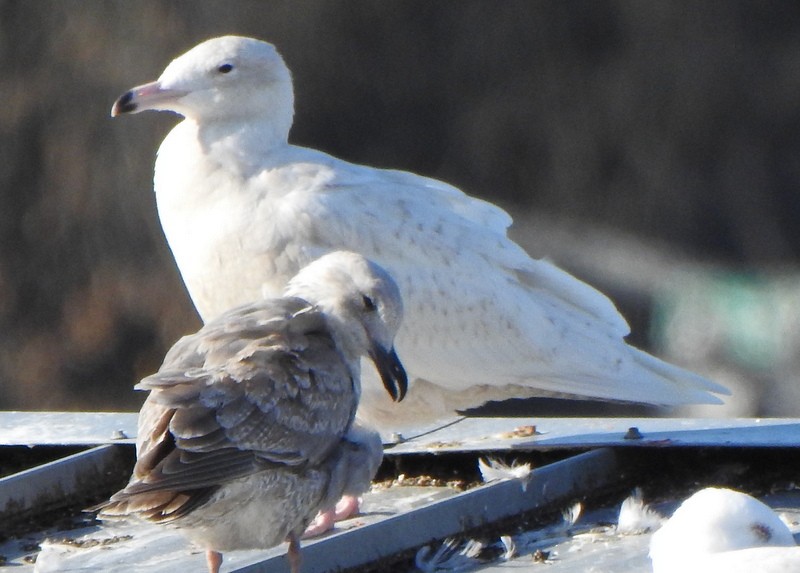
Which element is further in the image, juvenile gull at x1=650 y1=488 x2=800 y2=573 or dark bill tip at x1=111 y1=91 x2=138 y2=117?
dark bill tip at x1=111 y1=91 x2=138 y2=117

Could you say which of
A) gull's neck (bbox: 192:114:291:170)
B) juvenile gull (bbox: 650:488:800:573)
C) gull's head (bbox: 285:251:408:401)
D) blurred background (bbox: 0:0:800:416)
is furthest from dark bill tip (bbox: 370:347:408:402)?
blurred background (bbox: 0:0:800:416)

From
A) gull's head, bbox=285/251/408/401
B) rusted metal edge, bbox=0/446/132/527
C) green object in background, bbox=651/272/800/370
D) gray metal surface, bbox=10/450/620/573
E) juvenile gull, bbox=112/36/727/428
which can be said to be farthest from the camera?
green object in background, bbox=651/272/800/370

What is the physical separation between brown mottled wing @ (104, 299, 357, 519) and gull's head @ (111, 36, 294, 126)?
200 cm

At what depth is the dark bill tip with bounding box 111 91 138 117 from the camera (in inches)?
226

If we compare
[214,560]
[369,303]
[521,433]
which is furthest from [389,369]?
[521,433]

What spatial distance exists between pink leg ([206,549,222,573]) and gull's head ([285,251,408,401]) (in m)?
0.57

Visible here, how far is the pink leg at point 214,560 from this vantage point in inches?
149

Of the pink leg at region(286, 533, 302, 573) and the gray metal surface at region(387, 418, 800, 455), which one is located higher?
the pink leg at region(286, 533, 302, 573)

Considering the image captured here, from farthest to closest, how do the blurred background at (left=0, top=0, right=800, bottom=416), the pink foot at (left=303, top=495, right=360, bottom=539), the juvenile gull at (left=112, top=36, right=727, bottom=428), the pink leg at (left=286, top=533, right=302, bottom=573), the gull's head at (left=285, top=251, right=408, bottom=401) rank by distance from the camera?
the blurred background at (left=0, top=0, right=800, bottom=416) < the juvenile gull at (left=112, top=36, right=727, bottom=428) < the pink foot at (left=303, top=495, right=360, bottom=539) < the gull's head at (left=285, top=251, right=408, bottom=401) < the pink leg at (left=286, top=533, right=302, bottom=573)

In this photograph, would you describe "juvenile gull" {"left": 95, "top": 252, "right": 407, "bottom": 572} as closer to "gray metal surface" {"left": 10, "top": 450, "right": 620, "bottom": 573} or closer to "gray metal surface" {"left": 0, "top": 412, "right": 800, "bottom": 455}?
"gray metal surface" {"left": 10, "top": 450, "right": 620, "bottom": 573}

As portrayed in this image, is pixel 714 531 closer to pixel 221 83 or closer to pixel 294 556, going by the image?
pixel 294 556

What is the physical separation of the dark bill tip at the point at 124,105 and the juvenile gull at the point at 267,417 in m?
1.72

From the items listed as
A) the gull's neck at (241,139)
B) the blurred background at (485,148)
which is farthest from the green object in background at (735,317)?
the gull's neck at (241,139)

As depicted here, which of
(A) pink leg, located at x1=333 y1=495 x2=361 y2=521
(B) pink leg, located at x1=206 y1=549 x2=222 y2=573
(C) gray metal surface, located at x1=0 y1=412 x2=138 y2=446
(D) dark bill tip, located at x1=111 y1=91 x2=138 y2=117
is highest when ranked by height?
(D) dark bill tip, located at x1=111 y1=91 x2=138 y2=117
